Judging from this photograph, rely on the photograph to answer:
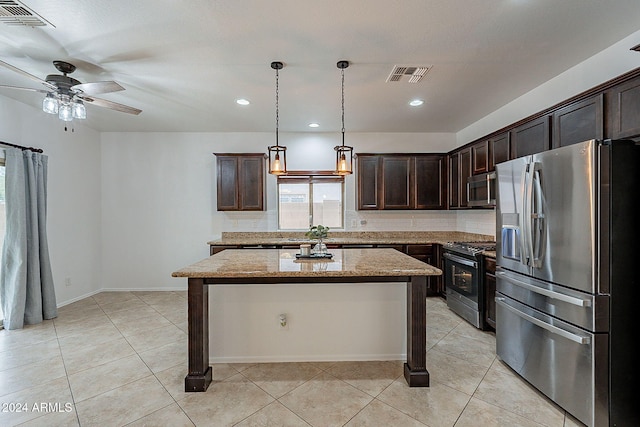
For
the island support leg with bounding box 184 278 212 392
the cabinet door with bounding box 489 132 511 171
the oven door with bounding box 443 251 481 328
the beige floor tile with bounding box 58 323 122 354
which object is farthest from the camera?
the oven door with bounding box 443 251 481 328

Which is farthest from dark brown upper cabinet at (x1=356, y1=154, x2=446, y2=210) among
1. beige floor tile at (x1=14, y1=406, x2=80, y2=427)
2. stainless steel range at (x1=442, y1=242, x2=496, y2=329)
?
beige floor tile at (x1=14, y1=406, x2=80, y2=427)

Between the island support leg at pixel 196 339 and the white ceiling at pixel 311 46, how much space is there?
76.9 inches

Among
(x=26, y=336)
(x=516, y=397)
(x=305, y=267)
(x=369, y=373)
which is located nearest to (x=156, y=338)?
(x=26, y=336)

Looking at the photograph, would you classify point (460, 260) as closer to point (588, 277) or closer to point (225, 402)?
point (588, 277)

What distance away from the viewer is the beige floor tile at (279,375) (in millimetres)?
2314

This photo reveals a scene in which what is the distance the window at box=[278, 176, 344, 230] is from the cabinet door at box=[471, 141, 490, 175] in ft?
7.06

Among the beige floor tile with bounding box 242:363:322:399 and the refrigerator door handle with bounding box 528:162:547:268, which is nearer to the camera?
the refrigerator door handle with bounding box 528:162:547:268

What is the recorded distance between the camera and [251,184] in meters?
4.86

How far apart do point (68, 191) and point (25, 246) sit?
120cm

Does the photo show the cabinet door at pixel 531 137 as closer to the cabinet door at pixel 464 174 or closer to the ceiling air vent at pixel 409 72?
the cabinet door at pixel 464 174

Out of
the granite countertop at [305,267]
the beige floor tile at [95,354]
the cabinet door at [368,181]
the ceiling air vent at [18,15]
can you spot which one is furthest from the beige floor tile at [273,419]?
the cabinet door at [368,181]

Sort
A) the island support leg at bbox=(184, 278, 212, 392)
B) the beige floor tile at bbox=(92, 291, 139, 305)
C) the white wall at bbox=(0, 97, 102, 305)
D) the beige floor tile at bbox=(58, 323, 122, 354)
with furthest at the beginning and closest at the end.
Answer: the beige floor tile at bbox=(92, 291, 139, 305) < the white wall at bbox=(0, 97, 102, 305) < the beige floor tile at bbox=(58, 323, 122, 354) < the island support leg at bbox=(184, 278, 212, 392)

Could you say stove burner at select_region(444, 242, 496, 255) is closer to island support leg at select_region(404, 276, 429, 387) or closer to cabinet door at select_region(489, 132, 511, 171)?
cabinet door at select_region(489, 132, 511, 171)

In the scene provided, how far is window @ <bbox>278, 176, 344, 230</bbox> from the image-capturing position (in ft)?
17.5
